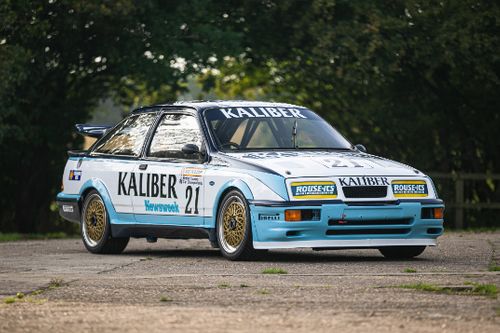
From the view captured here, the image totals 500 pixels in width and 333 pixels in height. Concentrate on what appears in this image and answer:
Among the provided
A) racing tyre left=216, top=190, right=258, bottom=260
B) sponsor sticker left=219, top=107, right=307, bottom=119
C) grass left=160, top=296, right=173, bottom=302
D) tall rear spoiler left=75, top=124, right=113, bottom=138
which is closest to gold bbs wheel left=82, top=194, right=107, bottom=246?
tall rear spoiler left=75, top=124, right=113, bottom=138

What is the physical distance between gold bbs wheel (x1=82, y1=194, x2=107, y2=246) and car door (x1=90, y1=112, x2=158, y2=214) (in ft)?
0.85

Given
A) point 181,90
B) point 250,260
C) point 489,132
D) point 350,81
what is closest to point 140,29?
point 181,90

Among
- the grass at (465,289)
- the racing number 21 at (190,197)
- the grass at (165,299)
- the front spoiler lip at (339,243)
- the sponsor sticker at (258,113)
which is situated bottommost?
the grass at (165,299)

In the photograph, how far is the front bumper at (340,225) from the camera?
1347cm

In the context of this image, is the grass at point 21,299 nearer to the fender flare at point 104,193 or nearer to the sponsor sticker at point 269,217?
the sponsor sticker at point 269,217

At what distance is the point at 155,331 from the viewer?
810cm

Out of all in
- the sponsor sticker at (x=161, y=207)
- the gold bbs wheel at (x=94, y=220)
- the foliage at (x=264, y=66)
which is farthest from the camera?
the foliage at (x=264, y=66)

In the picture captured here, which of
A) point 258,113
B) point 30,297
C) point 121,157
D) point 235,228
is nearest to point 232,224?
point 235,228

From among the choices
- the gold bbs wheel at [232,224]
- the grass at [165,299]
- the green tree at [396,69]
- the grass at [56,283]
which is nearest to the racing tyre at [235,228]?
the gold bbs wheel at [232,224]

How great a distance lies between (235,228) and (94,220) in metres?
2.85

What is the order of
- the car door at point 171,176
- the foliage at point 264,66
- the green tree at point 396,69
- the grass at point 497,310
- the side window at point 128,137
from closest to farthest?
the grass at point 497,310 < the car door at point 171,176 < the side window at point 128,137 < the foliage at point 264,66 < the green tree at point 396,69

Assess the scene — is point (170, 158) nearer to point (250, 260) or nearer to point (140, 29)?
point (250, 260)

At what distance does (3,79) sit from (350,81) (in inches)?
278

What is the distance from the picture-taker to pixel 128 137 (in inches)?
637
